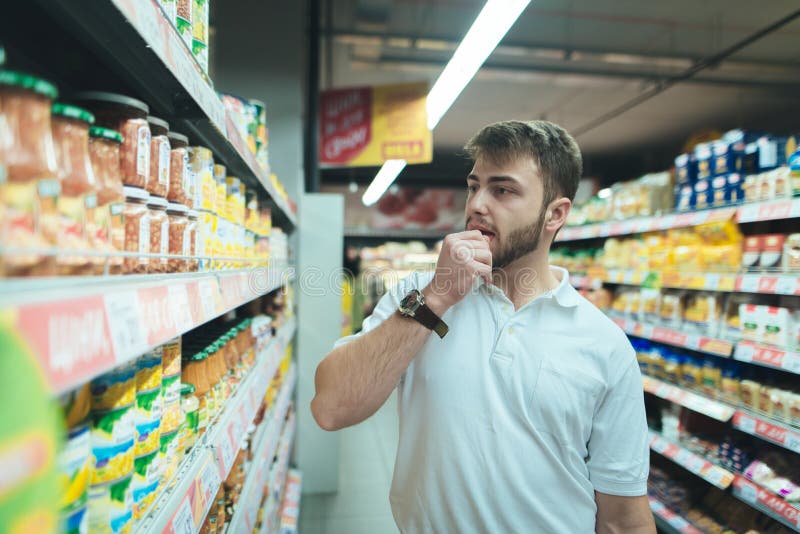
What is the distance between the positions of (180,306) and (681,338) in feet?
9.21

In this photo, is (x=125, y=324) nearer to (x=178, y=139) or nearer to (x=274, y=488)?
(x=178, y=139)

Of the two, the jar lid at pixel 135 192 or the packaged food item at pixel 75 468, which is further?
the jar lid at pixel 135 192

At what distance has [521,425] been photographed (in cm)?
125

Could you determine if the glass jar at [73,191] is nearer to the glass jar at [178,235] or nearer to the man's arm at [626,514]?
the glass jar at [178,235]

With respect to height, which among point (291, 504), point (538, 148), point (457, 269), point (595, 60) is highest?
point (595, 60)

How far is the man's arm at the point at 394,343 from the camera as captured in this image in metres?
1.17

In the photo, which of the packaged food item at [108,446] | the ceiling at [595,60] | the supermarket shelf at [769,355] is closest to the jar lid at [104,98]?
the packaged food item at [108,446]

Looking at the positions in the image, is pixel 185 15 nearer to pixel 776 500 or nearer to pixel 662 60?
pixel 776 500

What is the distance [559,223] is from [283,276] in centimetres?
179

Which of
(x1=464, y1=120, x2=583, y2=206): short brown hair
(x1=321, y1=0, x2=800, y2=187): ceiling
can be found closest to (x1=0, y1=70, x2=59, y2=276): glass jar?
(x1=464, y1=120, x2=583, y2=206): short brown hair

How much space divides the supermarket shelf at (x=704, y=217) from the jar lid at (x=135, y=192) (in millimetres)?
2426

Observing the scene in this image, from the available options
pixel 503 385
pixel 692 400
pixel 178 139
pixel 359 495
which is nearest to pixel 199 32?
pixel 178 139

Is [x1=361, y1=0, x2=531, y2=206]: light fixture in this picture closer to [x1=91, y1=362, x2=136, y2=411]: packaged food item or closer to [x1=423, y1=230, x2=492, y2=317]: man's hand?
[x1=423, y1=230, x2=492, y2=317]: man's hand

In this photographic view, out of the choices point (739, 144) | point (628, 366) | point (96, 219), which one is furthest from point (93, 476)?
point (739, 144)
